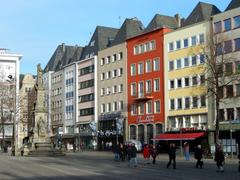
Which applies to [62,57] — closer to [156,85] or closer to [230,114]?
[156,85]

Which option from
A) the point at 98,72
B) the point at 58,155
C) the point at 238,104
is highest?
the point at 98,72

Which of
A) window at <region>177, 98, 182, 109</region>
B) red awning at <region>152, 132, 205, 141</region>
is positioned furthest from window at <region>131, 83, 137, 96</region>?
red awning at <region>152, 132, 205, 141</region>

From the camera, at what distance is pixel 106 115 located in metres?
100

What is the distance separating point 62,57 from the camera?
134000mm

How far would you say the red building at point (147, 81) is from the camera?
85375 mm

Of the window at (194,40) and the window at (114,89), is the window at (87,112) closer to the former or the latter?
the window at (114,89)

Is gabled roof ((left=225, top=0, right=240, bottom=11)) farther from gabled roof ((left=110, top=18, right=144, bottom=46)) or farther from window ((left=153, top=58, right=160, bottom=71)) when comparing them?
gabled roof ((left=110, top=18, right=144, bottom=46))

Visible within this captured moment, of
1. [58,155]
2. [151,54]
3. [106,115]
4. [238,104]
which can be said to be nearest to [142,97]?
[151,54]

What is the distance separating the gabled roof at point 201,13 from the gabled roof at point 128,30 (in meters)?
17.8

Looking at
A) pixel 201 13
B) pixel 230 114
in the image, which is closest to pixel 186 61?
pixel 201 13

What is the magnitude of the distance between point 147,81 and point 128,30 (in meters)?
15.4

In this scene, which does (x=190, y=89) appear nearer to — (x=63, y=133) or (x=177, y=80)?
(x=177, y=80)

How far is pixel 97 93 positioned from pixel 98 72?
426 centimetres

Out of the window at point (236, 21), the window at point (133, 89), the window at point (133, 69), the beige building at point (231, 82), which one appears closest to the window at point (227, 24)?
the beige building at point (231, 82)
